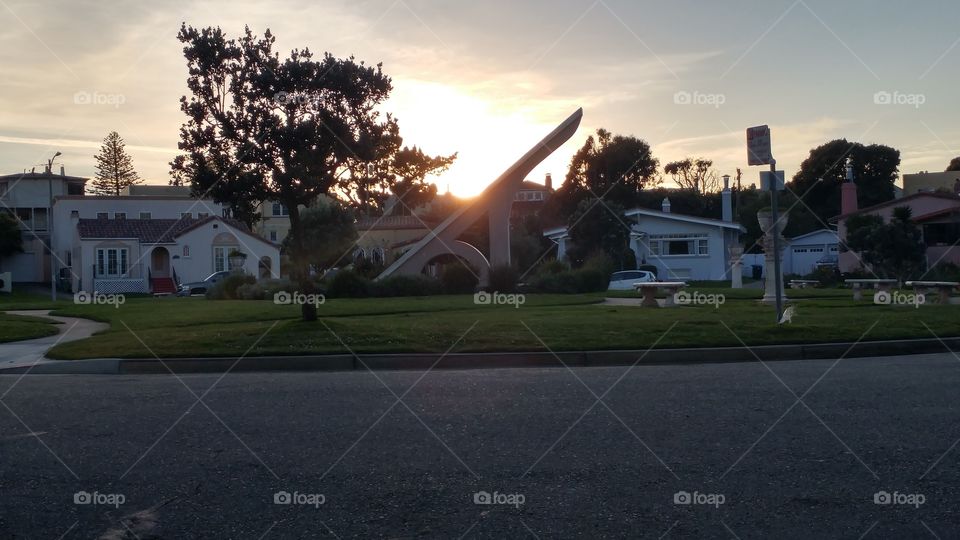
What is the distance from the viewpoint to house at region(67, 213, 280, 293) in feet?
188

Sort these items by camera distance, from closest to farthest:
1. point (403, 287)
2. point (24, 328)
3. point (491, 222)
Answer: point (24, 328) < point (403, 287) < point (491, 222)

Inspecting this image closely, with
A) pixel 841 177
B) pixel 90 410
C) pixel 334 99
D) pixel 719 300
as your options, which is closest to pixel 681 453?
pixel 90 410

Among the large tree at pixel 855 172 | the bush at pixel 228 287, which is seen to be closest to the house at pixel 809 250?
the large tree at pixel 855 172

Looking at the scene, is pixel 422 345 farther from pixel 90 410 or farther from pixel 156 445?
pixel 156 445

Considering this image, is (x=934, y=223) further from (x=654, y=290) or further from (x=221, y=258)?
(x=221, y=258)

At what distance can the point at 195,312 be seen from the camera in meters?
22.8

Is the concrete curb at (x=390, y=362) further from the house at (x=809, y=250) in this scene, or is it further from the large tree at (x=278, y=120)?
the house at (x=809, y=250)

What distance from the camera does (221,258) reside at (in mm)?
59625

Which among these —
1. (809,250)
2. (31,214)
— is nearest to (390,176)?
(809,250)

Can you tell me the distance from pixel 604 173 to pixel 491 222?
1734 inches

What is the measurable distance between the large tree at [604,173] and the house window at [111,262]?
122 feet

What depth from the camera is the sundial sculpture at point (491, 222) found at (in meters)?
35.7

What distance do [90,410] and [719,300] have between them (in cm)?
1968

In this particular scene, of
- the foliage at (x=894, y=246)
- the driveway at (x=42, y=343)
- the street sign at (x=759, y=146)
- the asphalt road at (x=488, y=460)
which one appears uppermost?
the street sign at (x=759, y=146)
